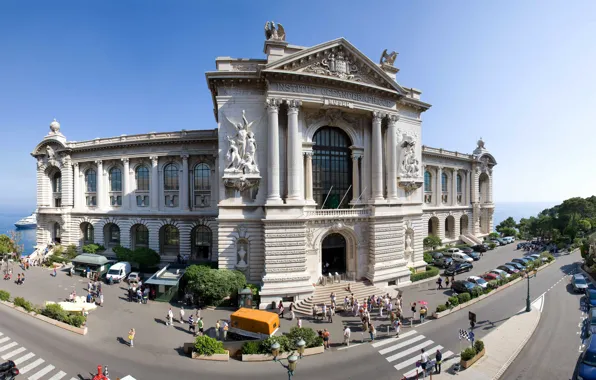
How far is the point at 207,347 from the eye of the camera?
16344 mm

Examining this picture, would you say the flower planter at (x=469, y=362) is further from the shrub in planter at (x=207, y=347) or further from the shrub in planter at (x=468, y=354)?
the shrub in planter at (x=207, y=347)

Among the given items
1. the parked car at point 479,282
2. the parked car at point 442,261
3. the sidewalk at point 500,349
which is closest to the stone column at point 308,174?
the sidewalk at point 500,349

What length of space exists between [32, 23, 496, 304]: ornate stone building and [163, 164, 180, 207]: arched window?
15 centimetres

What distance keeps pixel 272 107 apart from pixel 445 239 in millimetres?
46772

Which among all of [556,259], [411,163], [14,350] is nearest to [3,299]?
[14,350]

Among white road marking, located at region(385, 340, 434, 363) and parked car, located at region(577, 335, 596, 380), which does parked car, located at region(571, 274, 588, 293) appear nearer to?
parked car, located at region(577, 335, 596, 380)

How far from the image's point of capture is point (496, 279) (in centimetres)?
3028

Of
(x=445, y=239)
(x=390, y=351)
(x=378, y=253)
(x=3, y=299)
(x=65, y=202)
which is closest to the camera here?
(x=390, y=351)

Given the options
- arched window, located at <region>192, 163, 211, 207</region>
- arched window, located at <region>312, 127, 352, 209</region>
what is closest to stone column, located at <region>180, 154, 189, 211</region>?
arched window, located at <region>192, 163, 211, 207</region>

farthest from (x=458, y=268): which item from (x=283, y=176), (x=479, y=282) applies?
(x=283, y=176)

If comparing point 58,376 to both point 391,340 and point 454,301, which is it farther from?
point 454,301

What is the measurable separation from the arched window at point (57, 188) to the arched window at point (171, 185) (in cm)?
2070

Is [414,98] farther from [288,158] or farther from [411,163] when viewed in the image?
[288,158]

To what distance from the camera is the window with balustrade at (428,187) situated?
2055 inches
